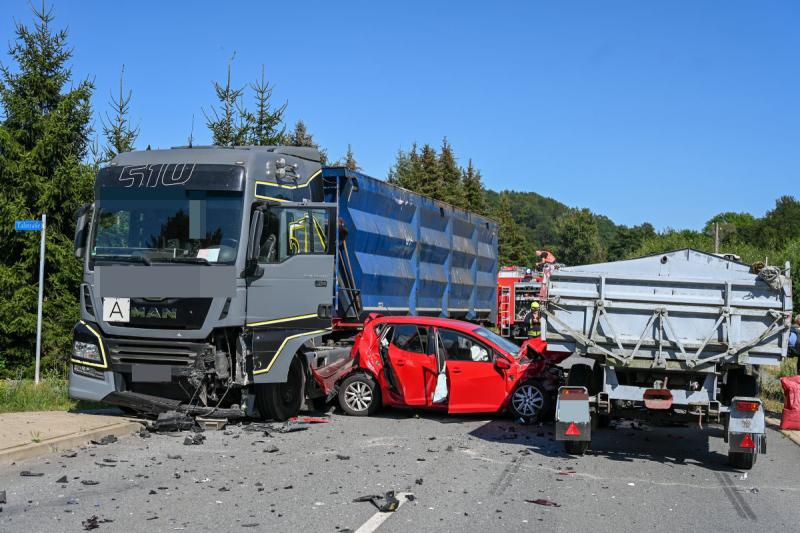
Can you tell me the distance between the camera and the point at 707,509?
7.28 meters

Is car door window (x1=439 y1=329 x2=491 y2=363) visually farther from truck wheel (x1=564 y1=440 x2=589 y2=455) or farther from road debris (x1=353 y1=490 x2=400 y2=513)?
road debris (x1=353 y1=490 x2=400 y2=513)

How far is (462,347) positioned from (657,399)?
11.4 ft

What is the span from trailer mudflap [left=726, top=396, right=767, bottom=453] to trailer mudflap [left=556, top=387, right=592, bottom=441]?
1.50m

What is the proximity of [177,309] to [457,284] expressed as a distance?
9264 millimetres

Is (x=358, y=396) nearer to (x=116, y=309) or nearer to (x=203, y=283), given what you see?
(x=203, y=283)

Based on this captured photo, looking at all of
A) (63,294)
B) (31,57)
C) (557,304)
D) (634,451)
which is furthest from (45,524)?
(31,57)

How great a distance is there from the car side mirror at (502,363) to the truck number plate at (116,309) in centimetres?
503

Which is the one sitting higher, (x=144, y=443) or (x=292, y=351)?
(x=292, y=351)

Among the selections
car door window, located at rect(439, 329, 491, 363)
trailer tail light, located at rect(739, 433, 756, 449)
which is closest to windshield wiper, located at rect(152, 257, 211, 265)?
car door window, located at rect(439, 329, 491, 363)

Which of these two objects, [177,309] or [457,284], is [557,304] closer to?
[177,309]

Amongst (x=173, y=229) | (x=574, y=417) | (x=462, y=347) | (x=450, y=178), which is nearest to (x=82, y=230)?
(x=173, y=229)

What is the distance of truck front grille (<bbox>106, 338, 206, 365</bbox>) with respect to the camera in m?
10.2

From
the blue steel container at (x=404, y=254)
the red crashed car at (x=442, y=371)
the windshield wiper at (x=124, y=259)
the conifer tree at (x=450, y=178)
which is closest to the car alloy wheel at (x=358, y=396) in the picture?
the red crashed car at (x=442, y=371)

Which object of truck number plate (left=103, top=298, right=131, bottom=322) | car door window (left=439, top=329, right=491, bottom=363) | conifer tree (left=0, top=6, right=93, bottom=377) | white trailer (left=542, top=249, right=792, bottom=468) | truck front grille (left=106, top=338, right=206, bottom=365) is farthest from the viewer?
conifer tree (left=0, top=6, right=93, bottom=377)
